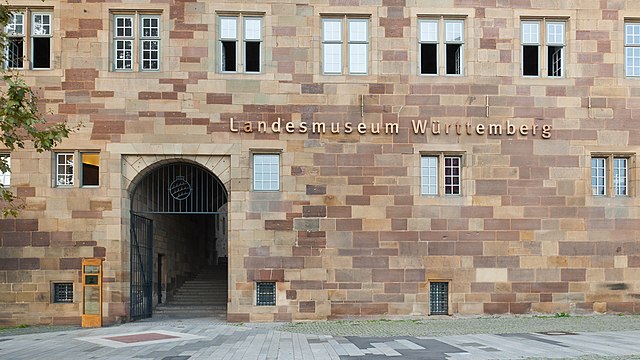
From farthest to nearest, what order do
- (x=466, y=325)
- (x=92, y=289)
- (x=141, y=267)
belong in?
(x=141, y=267), (x=92, y=289), (x=466, y=325)

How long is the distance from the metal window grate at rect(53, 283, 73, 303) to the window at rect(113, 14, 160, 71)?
5.99 m

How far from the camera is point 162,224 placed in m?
20.5

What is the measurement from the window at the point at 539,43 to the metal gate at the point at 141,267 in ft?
38.5

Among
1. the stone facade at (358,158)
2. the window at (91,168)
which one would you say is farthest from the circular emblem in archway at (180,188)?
the window at (91,168)

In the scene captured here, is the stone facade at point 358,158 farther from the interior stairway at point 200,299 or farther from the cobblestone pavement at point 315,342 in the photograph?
the interior stairway at point 200,299

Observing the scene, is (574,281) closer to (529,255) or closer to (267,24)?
(529,255)

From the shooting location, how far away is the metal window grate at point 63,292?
1664 centimetres

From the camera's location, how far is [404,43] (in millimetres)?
17375

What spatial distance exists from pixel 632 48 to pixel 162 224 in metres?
15.2

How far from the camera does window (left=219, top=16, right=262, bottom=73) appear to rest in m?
17.2

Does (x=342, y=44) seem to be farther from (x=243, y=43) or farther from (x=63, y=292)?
(x=63, y=292)

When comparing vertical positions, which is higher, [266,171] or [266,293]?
[266,171]

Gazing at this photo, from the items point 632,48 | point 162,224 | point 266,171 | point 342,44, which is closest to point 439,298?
point 266,171

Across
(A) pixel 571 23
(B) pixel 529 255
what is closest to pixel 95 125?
(B) pixel 529 255
